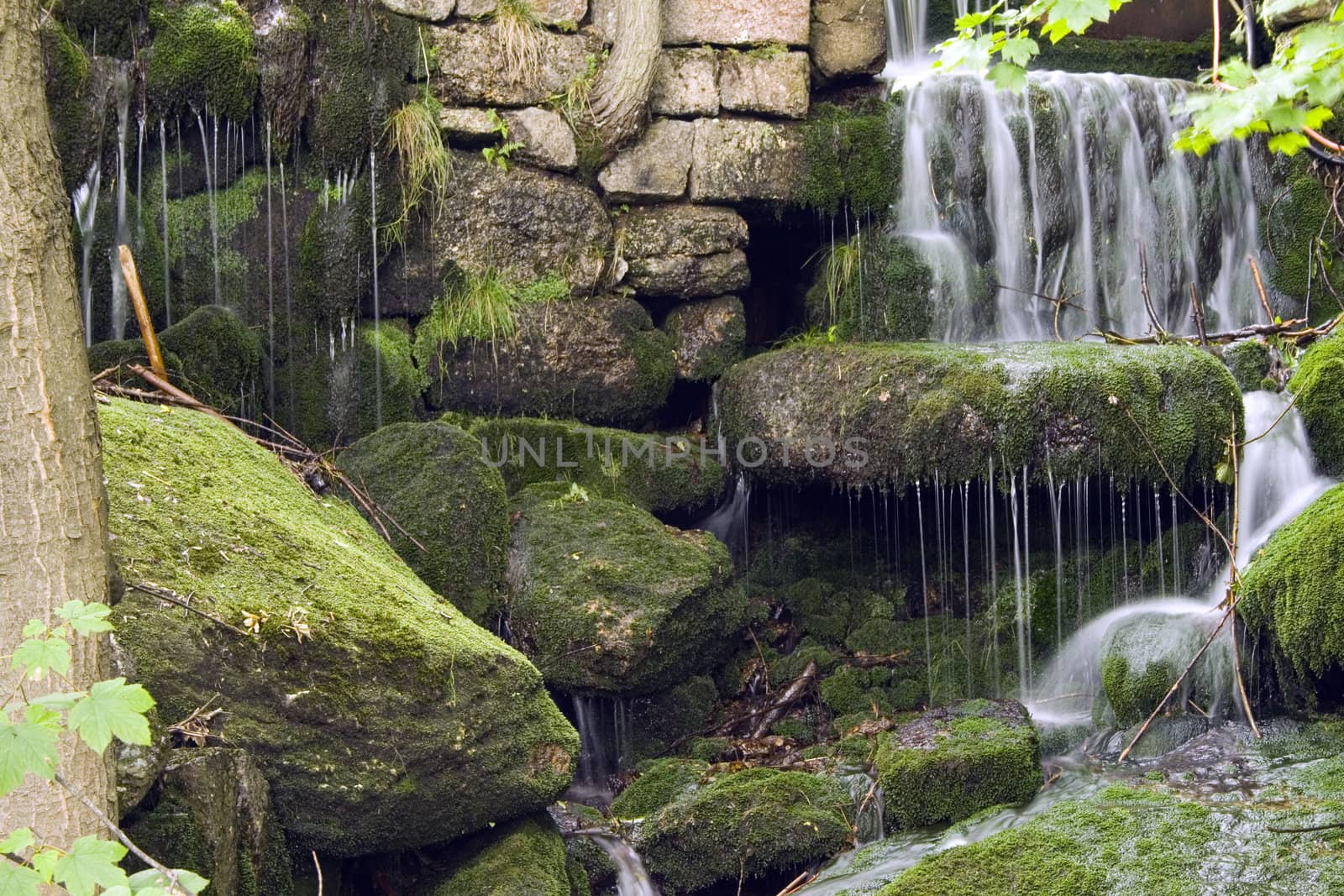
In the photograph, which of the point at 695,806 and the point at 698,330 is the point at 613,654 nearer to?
the point at 695,806

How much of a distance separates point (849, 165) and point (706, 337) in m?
1.34

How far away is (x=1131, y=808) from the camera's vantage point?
4488 mm

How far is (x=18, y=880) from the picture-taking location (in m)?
2.06

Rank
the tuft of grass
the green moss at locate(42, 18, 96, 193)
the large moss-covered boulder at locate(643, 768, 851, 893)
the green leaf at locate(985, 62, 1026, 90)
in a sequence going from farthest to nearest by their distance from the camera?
the tuft of grass
the green moss at locate(42, 18, 96, 193)
the large moss-covered boulder at locate(643, 768, 851, 893)
the green leaf at locate(985, 62, 1026, 90)

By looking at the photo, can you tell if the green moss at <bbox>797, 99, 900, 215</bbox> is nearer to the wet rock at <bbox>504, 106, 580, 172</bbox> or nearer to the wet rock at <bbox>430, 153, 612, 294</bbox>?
the wet rock at <bbox>430, 153, 612, 294</bbox>

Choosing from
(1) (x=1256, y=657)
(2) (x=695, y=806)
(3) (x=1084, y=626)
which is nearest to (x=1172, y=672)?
(1) (x=1256, y=657)

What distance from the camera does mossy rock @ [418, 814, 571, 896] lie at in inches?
161

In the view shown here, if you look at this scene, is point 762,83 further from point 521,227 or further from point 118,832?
point 118,832

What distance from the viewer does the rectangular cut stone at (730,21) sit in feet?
25.7

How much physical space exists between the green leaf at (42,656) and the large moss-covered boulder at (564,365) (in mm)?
5218

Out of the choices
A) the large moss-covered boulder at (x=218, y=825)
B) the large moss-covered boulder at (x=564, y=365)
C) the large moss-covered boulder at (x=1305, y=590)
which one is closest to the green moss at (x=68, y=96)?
the large moss-covered boulder at (x=564, y=365)

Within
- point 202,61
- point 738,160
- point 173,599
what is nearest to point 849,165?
point 738,160

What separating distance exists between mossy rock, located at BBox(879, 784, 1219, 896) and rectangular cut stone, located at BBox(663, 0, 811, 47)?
16.7 feet

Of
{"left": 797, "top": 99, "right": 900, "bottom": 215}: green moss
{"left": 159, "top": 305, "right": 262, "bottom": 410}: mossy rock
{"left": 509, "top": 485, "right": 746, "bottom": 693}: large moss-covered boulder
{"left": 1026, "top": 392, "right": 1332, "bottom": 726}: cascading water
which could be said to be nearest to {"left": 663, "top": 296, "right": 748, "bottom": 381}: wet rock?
{"left": 797, "top": 99, "right": 900, "bottom": 215}: green moss
